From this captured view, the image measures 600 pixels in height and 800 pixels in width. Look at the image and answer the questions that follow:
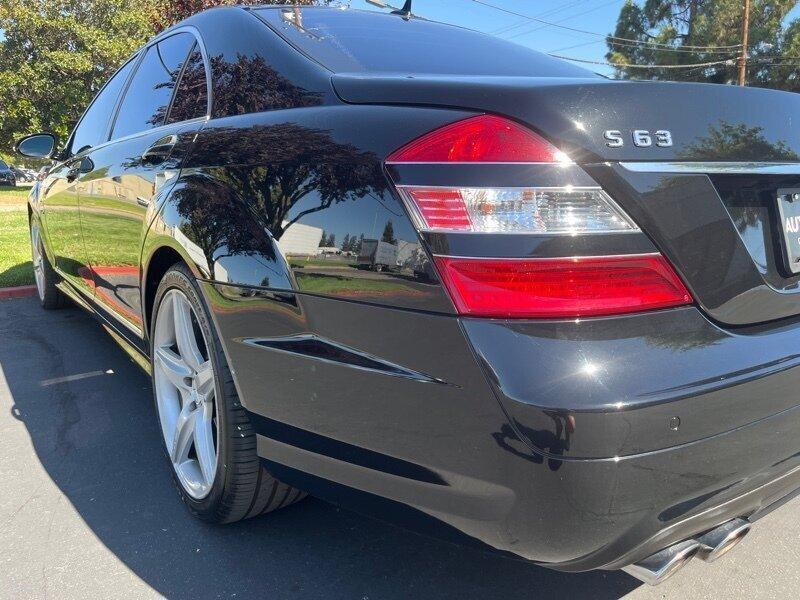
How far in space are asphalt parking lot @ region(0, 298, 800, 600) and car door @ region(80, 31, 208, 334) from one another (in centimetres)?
65

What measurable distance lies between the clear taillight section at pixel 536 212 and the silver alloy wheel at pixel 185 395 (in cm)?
116

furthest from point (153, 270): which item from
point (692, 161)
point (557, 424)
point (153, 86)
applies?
point (692, 161)

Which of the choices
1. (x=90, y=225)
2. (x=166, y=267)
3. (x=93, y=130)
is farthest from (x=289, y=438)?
(x=93, y=130)

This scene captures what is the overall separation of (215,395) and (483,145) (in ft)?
3.76

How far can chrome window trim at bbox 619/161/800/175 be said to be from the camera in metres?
1.40

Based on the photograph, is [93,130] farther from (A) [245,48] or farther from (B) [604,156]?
(B) [604,156]

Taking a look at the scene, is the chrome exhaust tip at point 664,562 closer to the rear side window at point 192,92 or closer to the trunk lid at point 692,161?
the trunk lid at point 692,161

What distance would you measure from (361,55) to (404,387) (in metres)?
1.13

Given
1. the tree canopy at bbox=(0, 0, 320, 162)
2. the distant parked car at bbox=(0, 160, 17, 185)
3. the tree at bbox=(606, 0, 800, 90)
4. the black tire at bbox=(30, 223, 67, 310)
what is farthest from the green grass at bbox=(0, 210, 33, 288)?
A: the distant parked car at bbox=(0, 160, 17, 185)

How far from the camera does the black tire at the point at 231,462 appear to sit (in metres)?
1.98

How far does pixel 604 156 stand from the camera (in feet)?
4.50

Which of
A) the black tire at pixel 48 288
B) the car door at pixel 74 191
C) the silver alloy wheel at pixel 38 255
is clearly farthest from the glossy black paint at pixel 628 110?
the silver alloy wheel at pixel 38 255

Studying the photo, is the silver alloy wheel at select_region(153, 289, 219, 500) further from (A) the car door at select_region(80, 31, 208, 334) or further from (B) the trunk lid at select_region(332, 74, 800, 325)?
(B) the trunk lid at select_region(332, 74, 800, 325)

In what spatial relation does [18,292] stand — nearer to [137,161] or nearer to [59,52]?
[137,161]
